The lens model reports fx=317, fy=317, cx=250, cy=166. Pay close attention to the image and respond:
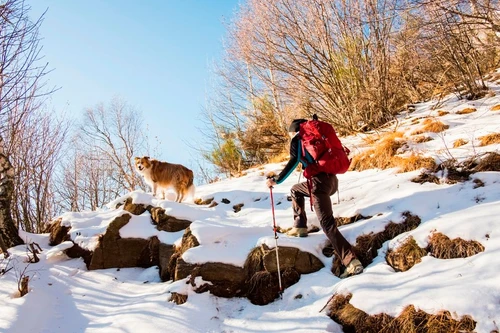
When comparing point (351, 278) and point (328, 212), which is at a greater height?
point (328, 212)

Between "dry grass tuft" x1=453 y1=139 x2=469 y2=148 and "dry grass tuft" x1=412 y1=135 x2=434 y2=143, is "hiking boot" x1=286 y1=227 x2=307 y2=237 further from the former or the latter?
"dry grass tuft" x1=412 y1=135 x2=434 y2=143

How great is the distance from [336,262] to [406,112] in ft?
22.2

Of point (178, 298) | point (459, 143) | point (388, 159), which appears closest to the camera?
point (178, 298)

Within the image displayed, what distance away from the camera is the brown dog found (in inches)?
275

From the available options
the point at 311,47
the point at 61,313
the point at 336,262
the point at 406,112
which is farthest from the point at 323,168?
the point at 406,112

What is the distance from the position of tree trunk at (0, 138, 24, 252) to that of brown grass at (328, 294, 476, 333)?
5805mm

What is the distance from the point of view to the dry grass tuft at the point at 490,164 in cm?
411

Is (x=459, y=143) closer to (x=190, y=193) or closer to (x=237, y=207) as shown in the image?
(x=237, y=207)

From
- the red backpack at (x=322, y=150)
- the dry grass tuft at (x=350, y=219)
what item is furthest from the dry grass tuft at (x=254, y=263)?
the dry grass tuft at (x=350, y=219)

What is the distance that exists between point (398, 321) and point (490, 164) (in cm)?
287

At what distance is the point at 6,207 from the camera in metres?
5.93

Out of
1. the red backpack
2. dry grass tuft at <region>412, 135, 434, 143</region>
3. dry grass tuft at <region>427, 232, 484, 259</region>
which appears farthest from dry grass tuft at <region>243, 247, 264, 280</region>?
dry grass tuft at <region>412, 135, 434, 143</region>

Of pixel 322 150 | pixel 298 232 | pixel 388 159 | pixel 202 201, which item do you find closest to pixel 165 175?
pixel 202 201

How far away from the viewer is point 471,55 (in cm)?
805
